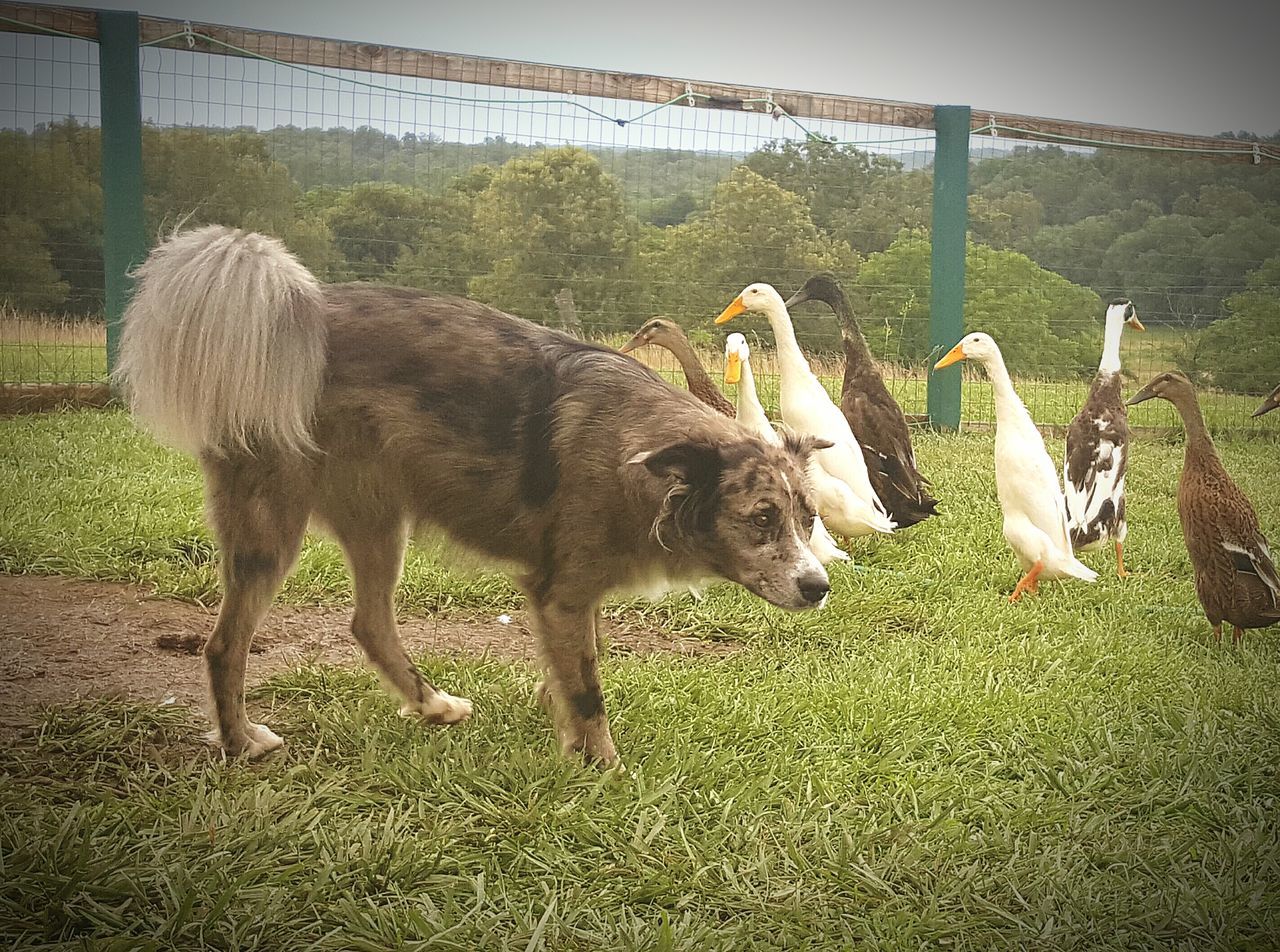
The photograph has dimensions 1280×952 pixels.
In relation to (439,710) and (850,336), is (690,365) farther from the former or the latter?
(439,710)

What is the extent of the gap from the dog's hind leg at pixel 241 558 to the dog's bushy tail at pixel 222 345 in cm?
8

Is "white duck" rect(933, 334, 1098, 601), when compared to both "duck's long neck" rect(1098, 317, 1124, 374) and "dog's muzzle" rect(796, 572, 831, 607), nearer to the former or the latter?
"duck's long neck" rect(1098, 317, 1124, 374)

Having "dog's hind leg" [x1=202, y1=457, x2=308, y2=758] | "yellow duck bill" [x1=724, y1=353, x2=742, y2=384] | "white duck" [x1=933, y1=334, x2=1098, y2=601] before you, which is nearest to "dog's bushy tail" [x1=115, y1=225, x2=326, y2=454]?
"dog's hind leg" [x1=202, y1=457, x2=308, y2=758]

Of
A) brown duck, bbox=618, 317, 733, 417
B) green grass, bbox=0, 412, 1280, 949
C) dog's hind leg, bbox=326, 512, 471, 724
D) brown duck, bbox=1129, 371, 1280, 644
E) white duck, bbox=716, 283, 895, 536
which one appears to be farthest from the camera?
white duck, bbox=716, 283, 895, 536

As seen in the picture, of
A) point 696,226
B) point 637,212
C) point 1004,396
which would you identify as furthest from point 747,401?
point 1004,396

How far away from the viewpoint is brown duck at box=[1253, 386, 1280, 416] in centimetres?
240

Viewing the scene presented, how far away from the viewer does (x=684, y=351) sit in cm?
271

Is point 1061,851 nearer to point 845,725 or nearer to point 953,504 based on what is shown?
point 845,725

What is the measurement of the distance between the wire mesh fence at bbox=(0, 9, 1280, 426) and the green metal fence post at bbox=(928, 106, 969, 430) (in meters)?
0.03

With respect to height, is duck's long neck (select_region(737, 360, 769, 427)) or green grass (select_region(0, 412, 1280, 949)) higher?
duck's long neck (select_region(737, 360, 769, 427))

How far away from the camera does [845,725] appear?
2221 millimetres

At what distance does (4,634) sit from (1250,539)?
243 centimetres

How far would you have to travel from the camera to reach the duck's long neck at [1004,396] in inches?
110

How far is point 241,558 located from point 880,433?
179 centimetres
